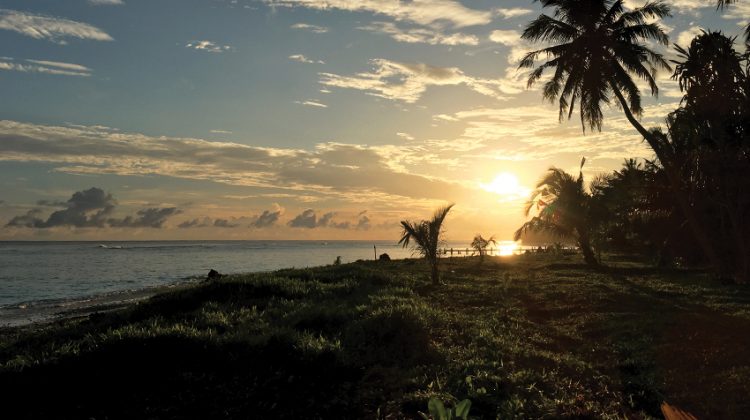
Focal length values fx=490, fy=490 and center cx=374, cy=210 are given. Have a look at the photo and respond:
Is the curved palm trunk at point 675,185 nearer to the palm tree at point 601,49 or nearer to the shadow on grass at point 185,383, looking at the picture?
the palm tree at point 601,49

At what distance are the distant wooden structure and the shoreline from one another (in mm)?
26204

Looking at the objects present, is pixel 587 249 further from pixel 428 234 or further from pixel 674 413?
pixel 674 413

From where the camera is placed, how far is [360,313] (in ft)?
43.7

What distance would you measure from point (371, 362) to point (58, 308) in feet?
94.8

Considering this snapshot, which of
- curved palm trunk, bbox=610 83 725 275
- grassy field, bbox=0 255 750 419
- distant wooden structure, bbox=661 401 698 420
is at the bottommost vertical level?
distant wooden structure, bbox=661 401 698 420

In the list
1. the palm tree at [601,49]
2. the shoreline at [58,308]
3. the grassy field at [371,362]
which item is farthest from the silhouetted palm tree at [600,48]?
the shoreline at [58,308]

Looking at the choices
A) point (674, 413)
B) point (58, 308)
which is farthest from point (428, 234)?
point (58, 308)

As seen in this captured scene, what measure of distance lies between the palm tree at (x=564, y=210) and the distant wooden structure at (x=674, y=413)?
27.8 meters

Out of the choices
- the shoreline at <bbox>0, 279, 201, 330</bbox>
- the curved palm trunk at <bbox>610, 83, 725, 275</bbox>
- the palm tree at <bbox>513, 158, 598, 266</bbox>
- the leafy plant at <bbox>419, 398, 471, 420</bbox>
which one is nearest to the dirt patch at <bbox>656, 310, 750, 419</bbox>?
the leafy plant at <bbox>419, 398, 471, 420</bbox>

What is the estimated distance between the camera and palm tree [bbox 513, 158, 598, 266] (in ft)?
111

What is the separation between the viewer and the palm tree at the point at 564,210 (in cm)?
3378

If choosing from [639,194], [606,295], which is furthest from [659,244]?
[606,295]

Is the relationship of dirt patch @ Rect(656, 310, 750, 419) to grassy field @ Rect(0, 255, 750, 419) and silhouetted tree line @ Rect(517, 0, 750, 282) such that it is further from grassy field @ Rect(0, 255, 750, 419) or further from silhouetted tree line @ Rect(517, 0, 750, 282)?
silhouetted tree line @ Rect(517, 0, 750, 282)

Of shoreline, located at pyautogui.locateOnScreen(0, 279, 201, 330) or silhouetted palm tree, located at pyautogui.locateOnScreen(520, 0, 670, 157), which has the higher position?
silhouetted palm tree, located at pyautogui.locateOnScreen(520, 0, 670, 157)
